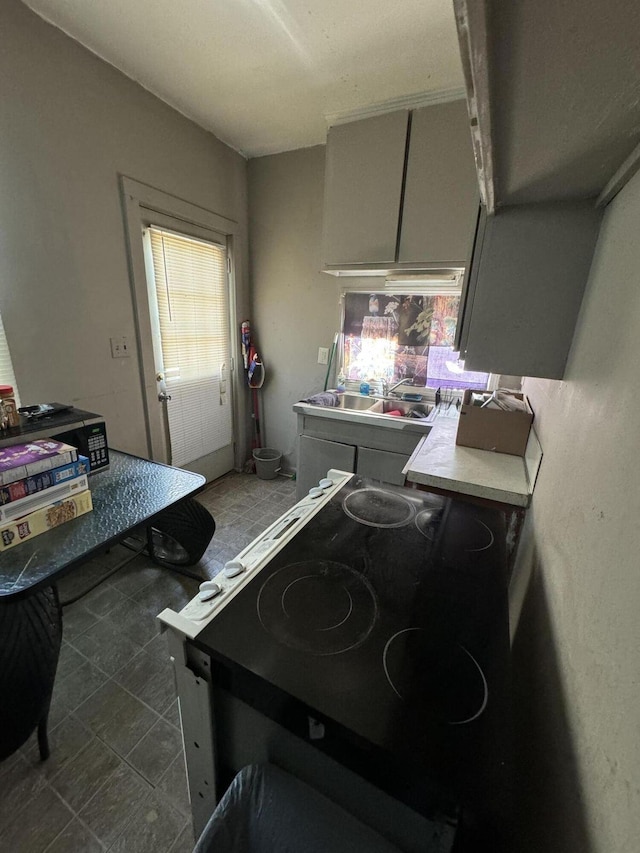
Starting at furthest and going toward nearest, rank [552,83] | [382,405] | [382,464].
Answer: [382,405] → [382,464] → [552,83]

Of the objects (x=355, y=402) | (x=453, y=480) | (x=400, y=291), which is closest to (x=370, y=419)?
(x=355, y=402)

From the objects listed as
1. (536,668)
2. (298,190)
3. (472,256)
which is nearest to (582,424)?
(536,668)

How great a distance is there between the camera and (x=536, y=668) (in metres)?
0.79

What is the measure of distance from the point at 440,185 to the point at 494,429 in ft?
4.39

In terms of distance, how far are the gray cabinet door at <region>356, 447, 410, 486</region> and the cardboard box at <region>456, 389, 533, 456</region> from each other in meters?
0.61

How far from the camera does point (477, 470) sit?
1377 millimetres

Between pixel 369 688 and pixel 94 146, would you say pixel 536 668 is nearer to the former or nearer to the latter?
pixel 369 688

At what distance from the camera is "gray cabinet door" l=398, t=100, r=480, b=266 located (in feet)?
5.76

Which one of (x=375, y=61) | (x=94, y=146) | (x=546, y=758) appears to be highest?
(x=375, y=61)

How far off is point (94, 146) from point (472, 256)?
2.06 m

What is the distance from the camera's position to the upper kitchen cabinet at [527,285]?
3.35ft

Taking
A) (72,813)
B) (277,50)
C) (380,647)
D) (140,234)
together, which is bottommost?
(72,813)

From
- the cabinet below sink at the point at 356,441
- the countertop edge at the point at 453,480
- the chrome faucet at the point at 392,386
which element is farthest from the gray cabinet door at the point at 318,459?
the countertop edge at the point at 453,480

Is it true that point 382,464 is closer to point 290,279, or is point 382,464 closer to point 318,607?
point 318,607
